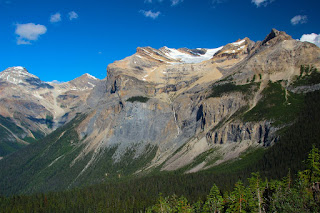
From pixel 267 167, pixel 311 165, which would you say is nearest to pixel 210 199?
pixel 311 165

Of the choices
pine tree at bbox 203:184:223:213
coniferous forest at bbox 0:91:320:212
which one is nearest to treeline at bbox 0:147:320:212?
pine tree at bbox 203:184:223:213

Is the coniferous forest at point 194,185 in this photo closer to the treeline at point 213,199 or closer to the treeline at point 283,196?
the treeline at point 213,199

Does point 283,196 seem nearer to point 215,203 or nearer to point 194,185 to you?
point 215,203

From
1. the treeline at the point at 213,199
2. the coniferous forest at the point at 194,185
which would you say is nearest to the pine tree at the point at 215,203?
the treeline at the point at 213,199

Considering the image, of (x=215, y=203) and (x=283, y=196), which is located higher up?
(x=283, y=196)

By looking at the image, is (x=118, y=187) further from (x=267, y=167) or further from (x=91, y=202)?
(x=267, y=167)

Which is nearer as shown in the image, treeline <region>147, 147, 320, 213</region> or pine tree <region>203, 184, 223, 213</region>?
treeline <region>147, 147, 320, 213</region>

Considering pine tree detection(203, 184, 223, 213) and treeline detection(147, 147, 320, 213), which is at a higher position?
treeline detection(147, 147, 320, 213)

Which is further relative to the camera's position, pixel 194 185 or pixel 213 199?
pixel 194 185

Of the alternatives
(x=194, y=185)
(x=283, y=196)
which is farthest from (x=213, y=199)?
(x=194, y=185)

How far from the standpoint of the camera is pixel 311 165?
4606cm

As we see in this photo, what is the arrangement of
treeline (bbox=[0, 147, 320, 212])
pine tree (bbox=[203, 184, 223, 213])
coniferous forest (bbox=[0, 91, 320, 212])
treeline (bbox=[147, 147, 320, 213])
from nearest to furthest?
treeline (bbox=[147, 147, 320, 213]) → treeline (bbox=[0, 147, 320, 212]) → pine tree (bbox=[203, 184, 223, 213]) → coniferous forest (bbox=[0, 91, 320, 212])

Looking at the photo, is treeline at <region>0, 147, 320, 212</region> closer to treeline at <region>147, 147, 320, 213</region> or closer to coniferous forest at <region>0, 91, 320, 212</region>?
treeline at <region>147, 147, 320, 213</region>

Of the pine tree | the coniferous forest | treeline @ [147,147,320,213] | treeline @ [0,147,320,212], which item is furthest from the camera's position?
the coniferous forest
